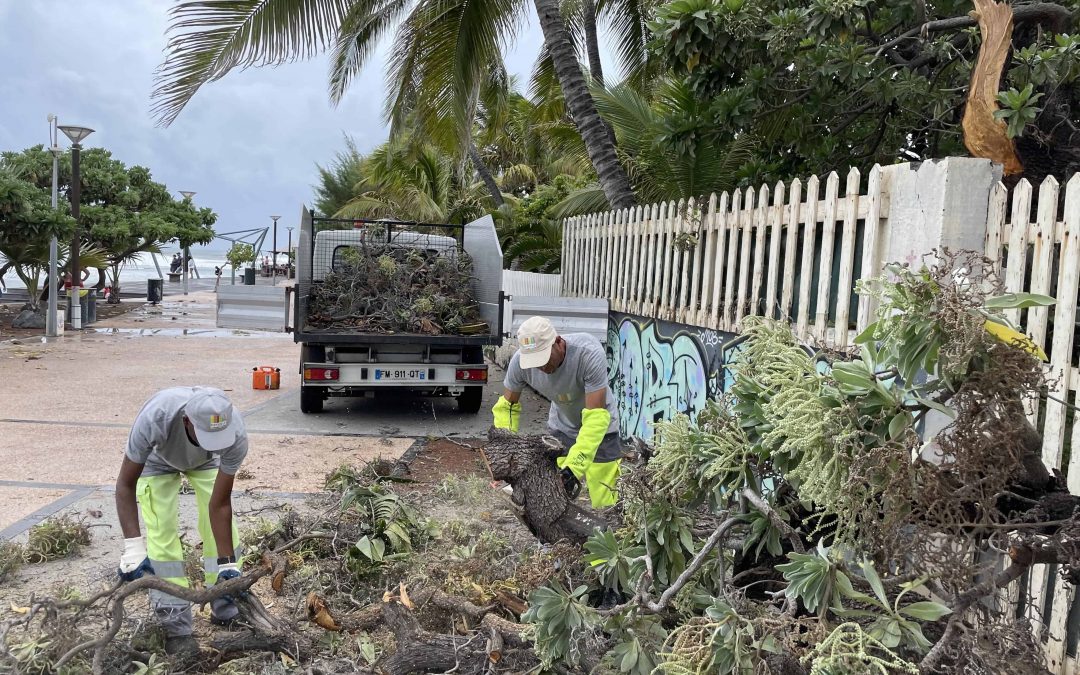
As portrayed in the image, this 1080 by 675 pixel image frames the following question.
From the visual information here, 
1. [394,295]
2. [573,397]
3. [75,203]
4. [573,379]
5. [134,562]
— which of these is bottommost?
[134,562]

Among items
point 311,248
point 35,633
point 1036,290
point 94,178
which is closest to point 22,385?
point 311,248

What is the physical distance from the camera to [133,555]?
388 cm

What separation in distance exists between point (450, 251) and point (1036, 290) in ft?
28.9

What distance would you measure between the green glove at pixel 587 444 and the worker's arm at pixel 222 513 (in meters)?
1.71

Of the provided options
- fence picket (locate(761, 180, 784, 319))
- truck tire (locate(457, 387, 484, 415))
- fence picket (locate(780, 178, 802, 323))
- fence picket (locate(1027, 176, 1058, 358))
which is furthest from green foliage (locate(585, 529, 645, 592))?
truck tire (locate(457, 387, 484, 415))

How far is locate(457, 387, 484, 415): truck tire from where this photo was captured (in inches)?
393

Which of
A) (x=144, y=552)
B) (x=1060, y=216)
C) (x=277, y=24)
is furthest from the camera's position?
(x=277, y=24)

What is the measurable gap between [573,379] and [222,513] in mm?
2266

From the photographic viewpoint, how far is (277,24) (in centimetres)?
905

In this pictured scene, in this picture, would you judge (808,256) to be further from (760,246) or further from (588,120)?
(588,120)

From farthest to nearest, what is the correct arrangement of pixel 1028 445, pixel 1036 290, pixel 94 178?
pixel 94 178 → pixel 1036 290 → pixel 1028 445

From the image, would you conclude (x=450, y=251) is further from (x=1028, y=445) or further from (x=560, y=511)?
(x=1028, y=445)

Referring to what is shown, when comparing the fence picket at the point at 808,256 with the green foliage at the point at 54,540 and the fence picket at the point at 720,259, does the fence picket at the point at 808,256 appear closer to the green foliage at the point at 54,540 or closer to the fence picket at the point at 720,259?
the fence picket at the point at 720,259

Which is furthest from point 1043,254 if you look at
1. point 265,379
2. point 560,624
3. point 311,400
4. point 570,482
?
point 265,379
